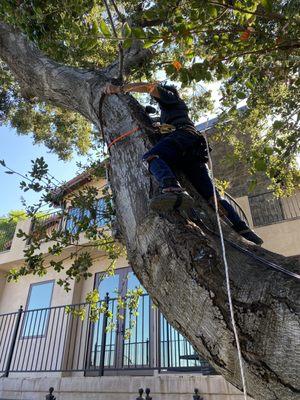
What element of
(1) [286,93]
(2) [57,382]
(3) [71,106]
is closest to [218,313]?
(3) [71,106]

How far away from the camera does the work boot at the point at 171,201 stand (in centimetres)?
208

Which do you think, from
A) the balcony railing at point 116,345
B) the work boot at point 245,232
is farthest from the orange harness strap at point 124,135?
the balcony railing at point 116,345

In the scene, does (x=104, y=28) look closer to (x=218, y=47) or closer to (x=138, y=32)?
(x=138, y=32)

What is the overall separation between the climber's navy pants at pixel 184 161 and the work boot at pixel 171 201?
0.25 m

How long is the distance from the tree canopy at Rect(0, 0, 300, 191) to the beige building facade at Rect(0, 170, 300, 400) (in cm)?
144

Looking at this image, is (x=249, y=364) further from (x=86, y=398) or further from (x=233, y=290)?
(x=86, y=398)

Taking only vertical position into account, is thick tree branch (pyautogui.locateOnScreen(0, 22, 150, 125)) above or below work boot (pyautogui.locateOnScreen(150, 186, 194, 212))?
above

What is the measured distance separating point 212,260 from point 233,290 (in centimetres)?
22

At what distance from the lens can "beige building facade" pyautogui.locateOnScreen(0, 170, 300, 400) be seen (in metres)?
5.54

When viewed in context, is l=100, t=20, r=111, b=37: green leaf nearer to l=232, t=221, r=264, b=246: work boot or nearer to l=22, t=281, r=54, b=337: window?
l=232, t=221, r=264, b=246: work boot

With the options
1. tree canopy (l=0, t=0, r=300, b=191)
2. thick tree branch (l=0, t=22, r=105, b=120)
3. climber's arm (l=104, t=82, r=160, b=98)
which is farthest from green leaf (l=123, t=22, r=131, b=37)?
thick tree branch (l=0, t=22, r=105, b=120)

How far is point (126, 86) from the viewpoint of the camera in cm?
349

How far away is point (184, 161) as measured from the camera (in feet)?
10.2

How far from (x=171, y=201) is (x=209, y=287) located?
641 millimetres
